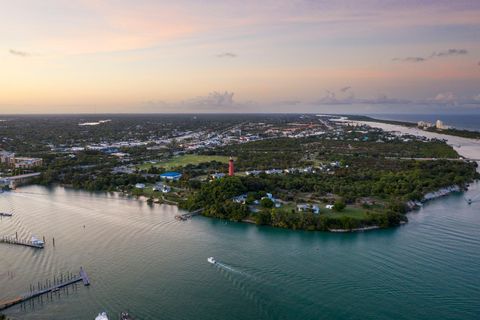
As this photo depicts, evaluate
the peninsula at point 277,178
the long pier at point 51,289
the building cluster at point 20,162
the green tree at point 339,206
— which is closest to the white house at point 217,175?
the peninsula at point 277,178

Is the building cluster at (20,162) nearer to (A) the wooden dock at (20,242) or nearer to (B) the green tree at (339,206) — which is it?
(A) the wooden dock at (20,242)

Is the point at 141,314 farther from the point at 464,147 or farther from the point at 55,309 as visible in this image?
the point at 464,147

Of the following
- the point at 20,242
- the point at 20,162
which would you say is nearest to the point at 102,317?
the point at 20,242

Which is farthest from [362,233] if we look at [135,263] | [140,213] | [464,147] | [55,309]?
[464,147]

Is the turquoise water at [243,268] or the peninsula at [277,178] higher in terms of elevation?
the peninsula at [277,178]

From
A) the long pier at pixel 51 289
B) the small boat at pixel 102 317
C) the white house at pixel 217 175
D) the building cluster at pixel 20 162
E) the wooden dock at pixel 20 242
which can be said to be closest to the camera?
the small boat at pixel 102 317
